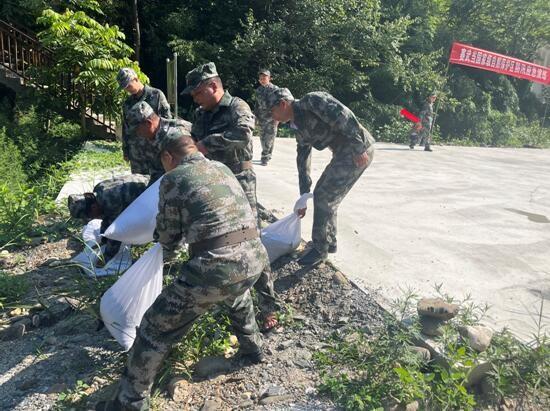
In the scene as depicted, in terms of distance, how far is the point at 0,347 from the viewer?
2975 millimetres

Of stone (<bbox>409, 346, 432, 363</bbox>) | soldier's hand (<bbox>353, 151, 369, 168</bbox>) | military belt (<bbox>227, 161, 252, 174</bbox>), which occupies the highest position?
soldier's hand (<bbox>353, 151, 369, 168</bbox>)

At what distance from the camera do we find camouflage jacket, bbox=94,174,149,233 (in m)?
3.43

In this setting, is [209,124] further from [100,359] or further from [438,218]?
[438,218]

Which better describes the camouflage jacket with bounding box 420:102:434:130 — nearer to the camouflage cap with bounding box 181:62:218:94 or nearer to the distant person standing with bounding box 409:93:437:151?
the distant person standing with bounding box 409:93:437:151

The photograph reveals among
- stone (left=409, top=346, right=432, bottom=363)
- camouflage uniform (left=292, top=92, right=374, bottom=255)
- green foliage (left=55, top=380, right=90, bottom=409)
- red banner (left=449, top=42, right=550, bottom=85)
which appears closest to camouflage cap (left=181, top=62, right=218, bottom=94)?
camouflage uniform (left=292, top=92, right=374, bottom=255)

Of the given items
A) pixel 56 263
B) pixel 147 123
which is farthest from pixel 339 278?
pixel 56 263

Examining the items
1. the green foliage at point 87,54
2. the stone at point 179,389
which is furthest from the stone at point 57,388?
the green foliage at point 87,54

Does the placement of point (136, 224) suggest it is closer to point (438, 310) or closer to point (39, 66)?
point (438, 310)

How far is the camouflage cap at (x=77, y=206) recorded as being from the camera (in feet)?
10.9

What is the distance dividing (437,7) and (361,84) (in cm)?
578

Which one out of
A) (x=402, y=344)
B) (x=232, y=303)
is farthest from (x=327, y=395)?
(x=232, y=303)

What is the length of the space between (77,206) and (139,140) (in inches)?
47.0

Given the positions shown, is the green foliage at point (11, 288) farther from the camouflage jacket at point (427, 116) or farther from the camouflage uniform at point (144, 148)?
the camouflage jacket at point (427, 116)

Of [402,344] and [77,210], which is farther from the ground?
[77,210]
